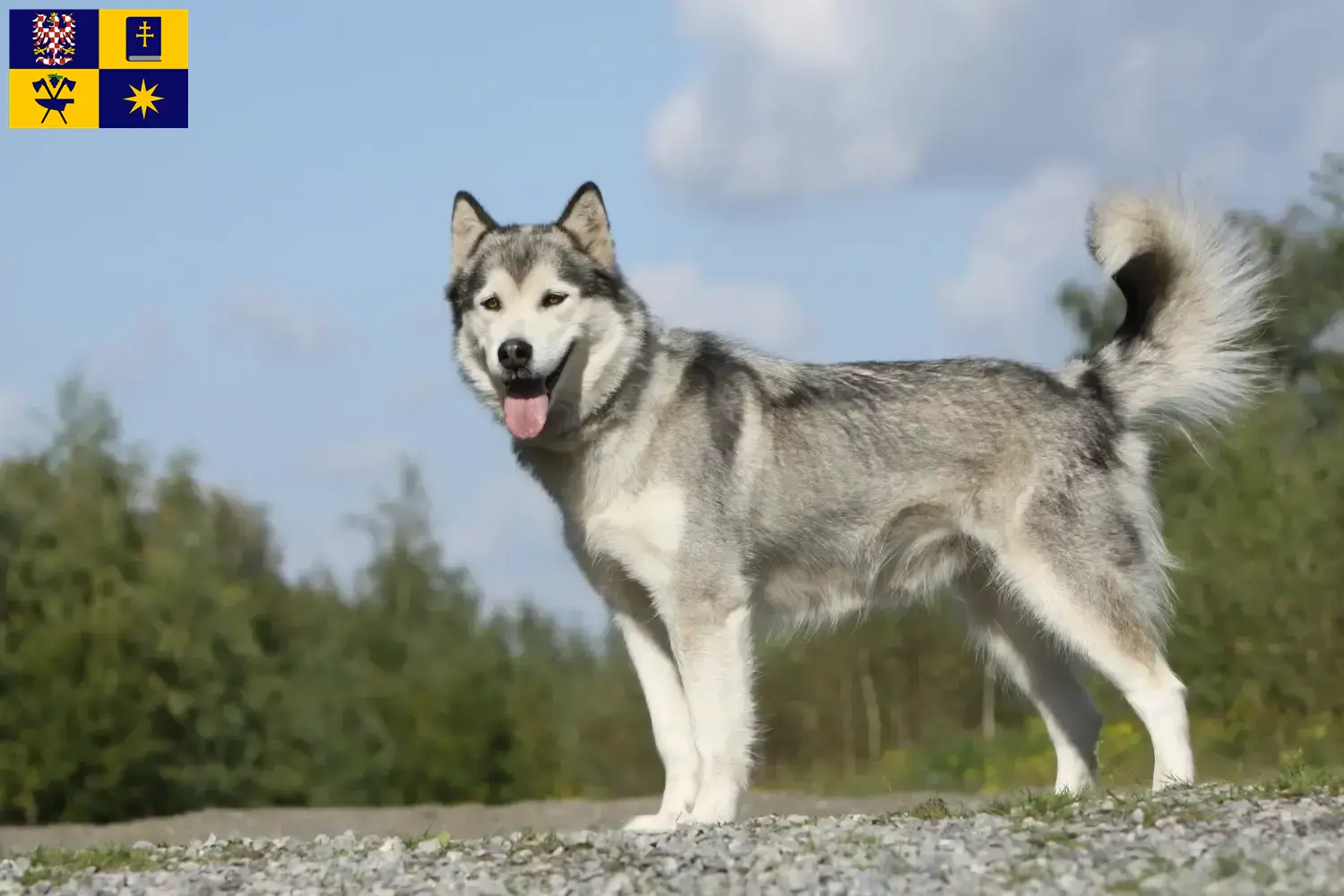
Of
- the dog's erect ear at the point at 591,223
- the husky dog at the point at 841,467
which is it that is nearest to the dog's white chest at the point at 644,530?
the husky dog at the point at 841,467

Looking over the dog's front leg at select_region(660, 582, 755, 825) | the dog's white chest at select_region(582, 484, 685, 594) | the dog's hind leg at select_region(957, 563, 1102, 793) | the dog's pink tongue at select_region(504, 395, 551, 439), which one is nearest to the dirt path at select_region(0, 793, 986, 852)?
the dog's hind leg at select_region(957, 563, 1102, 793)

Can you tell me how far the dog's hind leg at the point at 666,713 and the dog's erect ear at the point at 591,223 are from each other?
6.13ft

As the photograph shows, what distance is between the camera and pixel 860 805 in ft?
37.9

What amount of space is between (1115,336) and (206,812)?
980 centimetres

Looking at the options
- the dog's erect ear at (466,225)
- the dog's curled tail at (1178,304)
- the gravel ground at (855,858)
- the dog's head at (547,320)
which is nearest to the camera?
the gravel ground at (855,858)

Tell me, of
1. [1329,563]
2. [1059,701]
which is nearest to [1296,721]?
[1329,563]

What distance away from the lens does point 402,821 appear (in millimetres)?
13258

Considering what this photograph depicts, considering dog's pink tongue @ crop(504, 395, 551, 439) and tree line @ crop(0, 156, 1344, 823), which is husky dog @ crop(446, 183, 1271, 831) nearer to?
dog's pink tongue @ crop(504, 395, 551, 439)

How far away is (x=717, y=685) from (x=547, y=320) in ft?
6.35

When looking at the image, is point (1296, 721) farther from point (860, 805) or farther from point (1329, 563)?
point (860, 805)

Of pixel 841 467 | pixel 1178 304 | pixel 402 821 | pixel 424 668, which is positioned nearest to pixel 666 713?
pixel 841 467

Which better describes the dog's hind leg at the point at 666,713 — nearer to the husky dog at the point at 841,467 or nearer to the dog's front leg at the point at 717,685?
the husky dog at the point at 841,467

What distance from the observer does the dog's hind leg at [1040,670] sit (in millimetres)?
8734

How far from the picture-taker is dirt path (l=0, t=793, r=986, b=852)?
11.8 m
